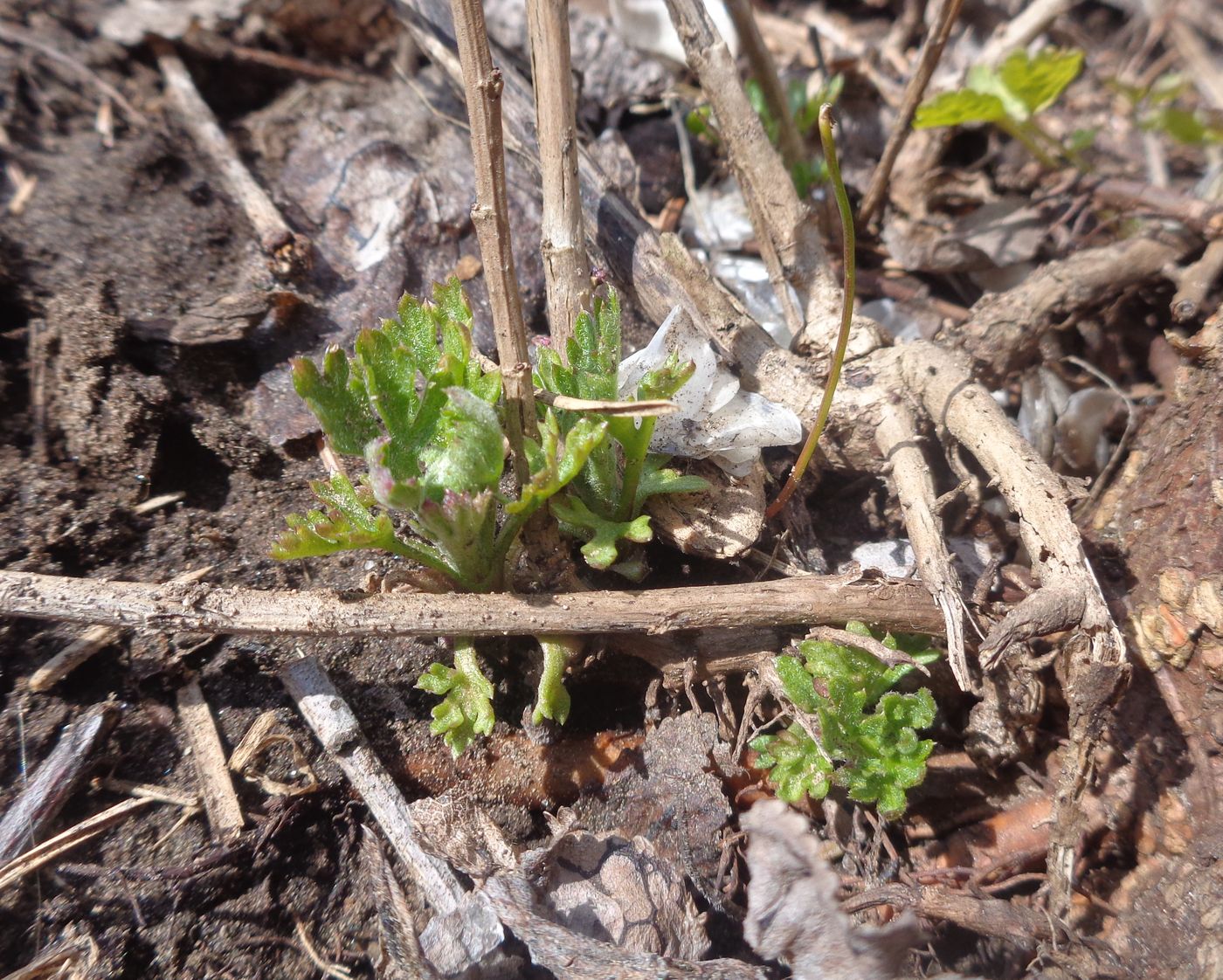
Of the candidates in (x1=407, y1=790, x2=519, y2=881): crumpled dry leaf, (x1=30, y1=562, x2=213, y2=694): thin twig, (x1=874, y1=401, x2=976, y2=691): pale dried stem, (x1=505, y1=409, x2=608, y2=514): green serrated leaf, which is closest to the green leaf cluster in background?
(x1=505, y1=409, x2=608, y2=514): green serrated leaf

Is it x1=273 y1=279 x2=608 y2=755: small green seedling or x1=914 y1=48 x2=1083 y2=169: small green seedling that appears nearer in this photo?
x1=273 y1=279 x2=608 y2=755: small green seedling

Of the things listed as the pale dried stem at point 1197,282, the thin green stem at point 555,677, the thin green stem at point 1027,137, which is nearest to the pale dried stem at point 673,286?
the thin green stem at point 555,677

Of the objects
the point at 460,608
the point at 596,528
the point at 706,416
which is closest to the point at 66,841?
the point at 460,608

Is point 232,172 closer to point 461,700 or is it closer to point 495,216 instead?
point 495,216

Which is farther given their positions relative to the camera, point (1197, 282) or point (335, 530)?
point (1197, 282)

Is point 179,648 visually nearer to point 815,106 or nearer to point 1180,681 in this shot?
point 1180,681

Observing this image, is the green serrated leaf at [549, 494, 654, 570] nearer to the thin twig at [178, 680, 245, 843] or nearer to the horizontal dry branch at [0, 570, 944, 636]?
the horizontal dry branch at [0, 570, 944, 636]
